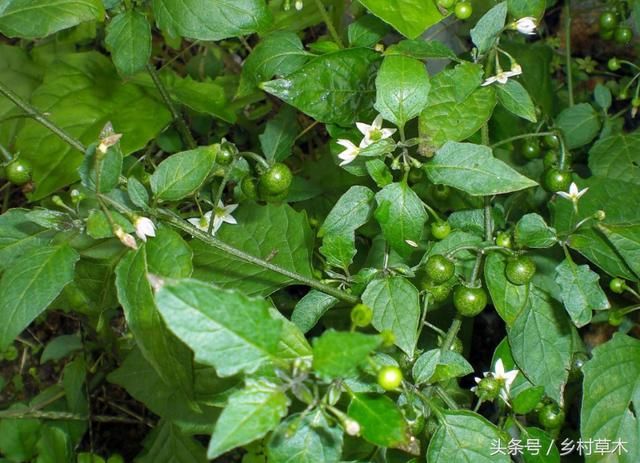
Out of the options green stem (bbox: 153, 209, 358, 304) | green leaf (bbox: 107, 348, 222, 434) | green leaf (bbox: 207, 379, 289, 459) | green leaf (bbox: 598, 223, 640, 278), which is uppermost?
green leaf (bbox: 207, 379, 289, 459)

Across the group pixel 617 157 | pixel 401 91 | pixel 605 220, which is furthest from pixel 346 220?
pixel 617 157

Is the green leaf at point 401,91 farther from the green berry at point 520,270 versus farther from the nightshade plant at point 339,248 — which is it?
the green berry at point 520,270

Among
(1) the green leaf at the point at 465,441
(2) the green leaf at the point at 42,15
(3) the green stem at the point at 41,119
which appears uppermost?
(2) the green leaf at the point at 42,15

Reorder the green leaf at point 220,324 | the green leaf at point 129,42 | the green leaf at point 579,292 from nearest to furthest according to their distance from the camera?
the green leaf at point 220,324 → the green leaf at point 579,292 → the green leaf at point 129,42

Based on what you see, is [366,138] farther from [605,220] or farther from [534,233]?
[605,220]

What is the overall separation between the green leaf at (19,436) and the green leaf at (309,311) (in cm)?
114

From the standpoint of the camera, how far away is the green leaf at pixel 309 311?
1.44m

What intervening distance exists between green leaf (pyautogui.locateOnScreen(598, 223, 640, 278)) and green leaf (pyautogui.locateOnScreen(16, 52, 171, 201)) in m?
1.27

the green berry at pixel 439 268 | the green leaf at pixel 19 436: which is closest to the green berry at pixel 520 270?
the green berry at pixel 439 268

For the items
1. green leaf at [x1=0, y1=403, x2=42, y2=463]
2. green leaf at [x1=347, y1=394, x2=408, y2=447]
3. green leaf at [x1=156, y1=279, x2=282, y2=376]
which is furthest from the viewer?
green leaf at [x1=0, y1=403, x2=42, y2=463]

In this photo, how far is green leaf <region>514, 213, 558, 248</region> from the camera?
1347mm

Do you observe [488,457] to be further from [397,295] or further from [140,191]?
[140,191]

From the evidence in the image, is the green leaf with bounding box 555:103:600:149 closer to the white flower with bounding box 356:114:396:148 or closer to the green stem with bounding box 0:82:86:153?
the white flower with bounding box 356:114:396:148

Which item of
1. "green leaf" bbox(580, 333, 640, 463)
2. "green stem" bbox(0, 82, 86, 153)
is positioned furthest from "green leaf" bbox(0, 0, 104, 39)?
"green leaf" bbox(580, 333, 640, 463)
